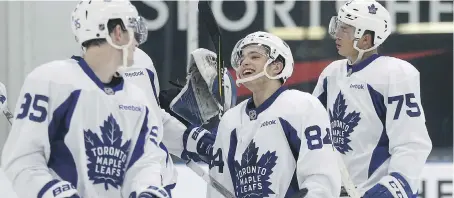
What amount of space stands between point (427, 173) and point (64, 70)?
107 inches

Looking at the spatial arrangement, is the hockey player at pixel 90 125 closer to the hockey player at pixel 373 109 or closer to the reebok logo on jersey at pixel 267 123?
the reebok logo on jersey at pixel 267 123

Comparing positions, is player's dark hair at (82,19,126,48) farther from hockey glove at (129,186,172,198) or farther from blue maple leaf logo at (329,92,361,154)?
blue maple leaf logo at (329,92,361,154)

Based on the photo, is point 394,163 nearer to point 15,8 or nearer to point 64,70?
point 64,70

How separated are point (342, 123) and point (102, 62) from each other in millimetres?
1112

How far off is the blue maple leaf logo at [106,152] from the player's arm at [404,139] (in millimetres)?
1001

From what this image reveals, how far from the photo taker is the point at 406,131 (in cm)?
336

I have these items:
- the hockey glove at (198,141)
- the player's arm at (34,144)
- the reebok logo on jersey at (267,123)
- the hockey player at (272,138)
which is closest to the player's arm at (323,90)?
the hockey glove at (198,141)

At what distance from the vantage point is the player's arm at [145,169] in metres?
2.59

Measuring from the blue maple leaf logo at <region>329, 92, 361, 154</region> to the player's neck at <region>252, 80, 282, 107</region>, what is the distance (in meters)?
0.46

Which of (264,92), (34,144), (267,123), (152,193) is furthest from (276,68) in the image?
(34,144)

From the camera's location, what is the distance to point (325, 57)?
5383mm

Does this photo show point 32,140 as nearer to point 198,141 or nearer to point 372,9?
point 198,141

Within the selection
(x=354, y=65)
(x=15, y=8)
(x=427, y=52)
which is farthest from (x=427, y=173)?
(x=15, y=8)

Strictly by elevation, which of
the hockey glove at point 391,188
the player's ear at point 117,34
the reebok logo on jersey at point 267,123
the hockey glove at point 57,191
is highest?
the player's ear at point 117,34
